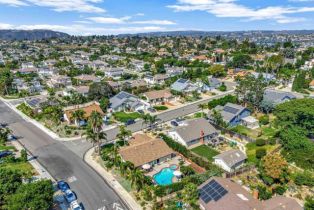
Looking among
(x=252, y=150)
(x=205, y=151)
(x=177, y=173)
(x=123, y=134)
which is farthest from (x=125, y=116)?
(x=252, y=150)

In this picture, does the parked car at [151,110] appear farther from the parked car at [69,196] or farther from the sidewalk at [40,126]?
the parked car at [69,196]

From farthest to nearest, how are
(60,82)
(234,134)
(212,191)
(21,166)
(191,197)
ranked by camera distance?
(60,82) < (234,134) < (21,166) < (212,191) < (191,197)

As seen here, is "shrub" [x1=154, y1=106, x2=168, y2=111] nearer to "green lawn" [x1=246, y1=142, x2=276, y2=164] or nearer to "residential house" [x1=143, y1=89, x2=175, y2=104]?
"residential house" [x1=143, y1=89, x2=175, y2=104]

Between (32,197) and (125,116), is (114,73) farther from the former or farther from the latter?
(32,197)

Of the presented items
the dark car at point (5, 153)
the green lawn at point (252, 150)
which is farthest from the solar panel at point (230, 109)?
the dark car at point (5, 153)

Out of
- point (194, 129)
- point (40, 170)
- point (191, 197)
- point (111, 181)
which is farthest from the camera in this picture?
point (194, 129)

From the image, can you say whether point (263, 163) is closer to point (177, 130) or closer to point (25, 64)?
point (177, 130)

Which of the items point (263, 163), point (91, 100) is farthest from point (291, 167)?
point (91, 100)
